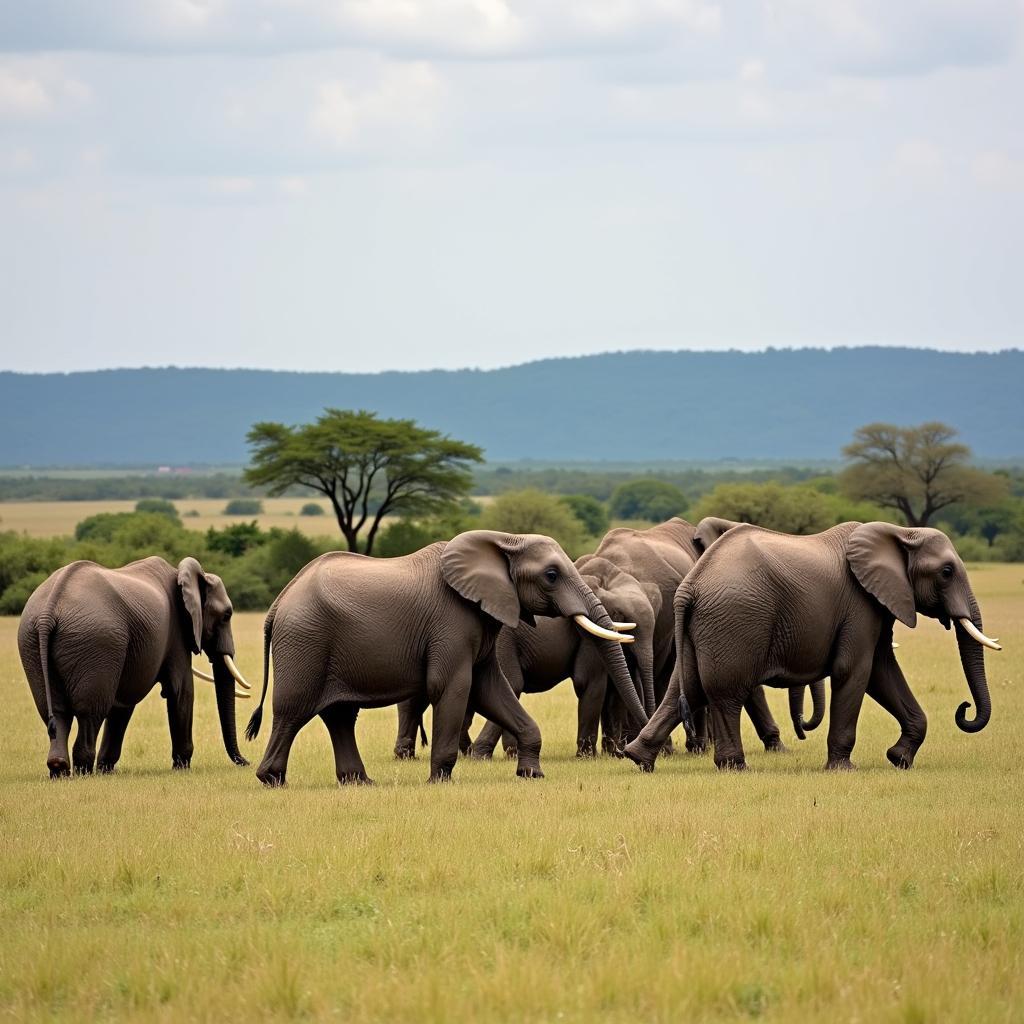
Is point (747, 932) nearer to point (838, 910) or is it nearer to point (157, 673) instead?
point (838, 910)

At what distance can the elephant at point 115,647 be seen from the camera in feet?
52.0

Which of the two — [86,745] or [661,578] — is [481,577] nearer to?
[86,745]

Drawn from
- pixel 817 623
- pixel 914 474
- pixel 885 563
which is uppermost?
Answer: pixel 914 474

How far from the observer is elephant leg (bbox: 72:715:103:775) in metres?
16.2

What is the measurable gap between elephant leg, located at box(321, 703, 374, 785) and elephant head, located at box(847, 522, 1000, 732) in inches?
175

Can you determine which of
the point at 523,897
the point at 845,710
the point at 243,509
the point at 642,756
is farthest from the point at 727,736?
the point at 243,509

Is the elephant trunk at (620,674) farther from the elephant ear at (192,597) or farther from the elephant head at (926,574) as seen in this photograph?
the elephant ear at (192,597)

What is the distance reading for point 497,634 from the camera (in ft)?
51.6

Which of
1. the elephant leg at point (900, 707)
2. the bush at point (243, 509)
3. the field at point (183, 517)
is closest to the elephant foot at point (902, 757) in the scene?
the elephant leg at point (900, 707)

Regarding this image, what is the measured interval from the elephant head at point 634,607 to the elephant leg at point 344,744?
3095 millimetres

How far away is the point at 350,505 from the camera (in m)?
68.8

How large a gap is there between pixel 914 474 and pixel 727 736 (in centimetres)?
8026

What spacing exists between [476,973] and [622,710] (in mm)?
10226

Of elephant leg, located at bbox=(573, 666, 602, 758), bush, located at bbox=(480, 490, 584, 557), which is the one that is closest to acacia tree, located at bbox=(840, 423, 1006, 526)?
bush, located at bbox=(480, 490, 584, 557)
